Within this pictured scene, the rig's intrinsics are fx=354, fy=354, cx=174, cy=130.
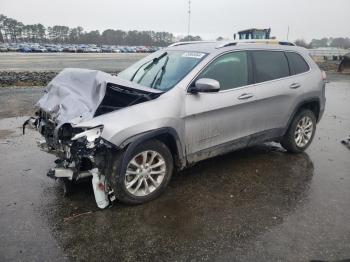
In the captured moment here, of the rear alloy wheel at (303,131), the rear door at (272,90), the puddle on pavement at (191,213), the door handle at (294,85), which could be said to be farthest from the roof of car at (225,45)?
the puddle on pavement at (191,213)

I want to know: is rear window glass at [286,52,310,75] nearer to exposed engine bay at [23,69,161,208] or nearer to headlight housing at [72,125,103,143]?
exposed engine bay at [23,69,161,208]

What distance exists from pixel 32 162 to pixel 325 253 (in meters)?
4.41

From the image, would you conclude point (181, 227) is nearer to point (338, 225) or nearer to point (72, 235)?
point (72, 235)

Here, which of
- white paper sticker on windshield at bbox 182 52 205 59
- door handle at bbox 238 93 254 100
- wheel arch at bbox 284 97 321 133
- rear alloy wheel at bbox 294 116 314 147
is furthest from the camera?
rear alloy wheel at bbox 294 116 314 147

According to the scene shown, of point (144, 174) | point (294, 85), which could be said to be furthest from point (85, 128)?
point (294, 85)

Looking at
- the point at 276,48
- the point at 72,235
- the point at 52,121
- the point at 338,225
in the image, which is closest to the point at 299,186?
the point at 338,225

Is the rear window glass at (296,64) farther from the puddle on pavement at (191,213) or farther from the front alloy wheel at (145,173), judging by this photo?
the front alloy wheel at (145,173)

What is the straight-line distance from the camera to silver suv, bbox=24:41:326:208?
12.8 feet

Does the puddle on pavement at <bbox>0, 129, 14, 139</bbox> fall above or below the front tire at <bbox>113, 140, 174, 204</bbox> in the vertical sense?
below

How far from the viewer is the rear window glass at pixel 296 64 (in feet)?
19.1

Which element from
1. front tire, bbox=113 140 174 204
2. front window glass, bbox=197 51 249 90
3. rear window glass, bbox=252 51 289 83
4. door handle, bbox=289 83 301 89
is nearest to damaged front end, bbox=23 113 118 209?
front tire, bbox=113 140 174 204

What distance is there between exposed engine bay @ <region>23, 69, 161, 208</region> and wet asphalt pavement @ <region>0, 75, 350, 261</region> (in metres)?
0.41

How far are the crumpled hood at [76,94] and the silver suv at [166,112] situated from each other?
2 cm

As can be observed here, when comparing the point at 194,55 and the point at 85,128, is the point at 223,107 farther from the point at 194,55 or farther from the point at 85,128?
the point at 85,128
